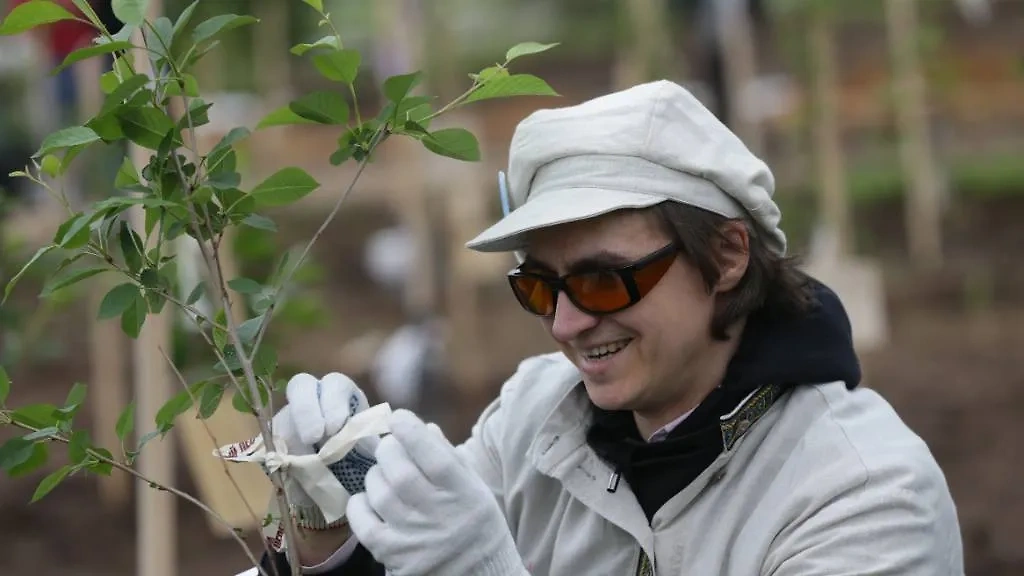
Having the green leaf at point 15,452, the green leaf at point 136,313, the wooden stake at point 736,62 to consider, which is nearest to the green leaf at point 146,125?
the green leaf at point 136,313

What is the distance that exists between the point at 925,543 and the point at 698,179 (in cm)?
57

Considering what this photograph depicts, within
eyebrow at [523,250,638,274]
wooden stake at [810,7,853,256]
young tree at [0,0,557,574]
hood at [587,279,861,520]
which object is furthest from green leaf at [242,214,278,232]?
wooden stake at [810,7,853,256]

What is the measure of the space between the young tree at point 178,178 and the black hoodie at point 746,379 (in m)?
0.32

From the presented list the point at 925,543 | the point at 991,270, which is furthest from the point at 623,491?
the point at 991,270

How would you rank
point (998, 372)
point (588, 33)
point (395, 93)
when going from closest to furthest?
point (395, 93) → point (998, 372) → point (588, 33)

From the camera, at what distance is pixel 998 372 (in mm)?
7023

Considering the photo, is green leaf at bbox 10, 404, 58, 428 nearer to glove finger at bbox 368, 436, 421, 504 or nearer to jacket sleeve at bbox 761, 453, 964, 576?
glove finger at bbox 368, 436, 421, 504

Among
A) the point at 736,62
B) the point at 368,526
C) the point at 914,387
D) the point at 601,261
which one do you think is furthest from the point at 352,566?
the point at 736,62

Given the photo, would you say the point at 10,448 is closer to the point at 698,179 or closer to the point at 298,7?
the point at 698,179

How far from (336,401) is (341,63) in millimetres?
448

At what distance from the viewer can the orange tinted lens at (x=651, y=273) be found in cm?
195

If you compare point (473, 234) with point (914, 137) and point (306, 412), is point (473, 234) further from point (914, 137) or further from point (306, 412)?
point (306, 412)

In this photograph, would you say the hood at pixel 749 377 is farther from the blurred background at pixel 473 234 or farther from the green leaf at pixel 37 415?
the blurred background at pixel 473 234

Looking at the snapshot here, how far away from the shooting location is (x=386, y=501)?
1754 mm
